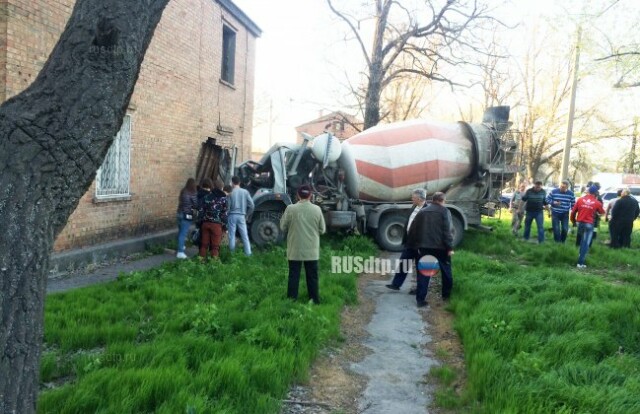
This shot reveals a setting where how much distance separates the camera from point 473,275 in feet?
26.1

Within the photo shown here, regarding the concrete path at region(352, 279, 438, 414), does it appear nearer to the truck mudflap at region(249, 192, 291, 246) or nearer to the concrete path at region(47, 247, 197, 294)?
the truck mudflap at region(249, 192, 291, 246)

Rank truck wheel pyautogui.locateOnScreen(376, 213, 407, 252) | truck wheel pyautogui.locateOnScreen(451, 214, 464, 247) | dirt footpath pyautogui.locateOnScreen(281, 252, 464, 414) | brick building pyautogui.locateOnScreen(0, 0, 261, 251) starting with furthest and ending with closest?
truck wheel pyautogui.locateOnScreen(451, 214, 464, 247), truck wheel pyautogui.locateOnScreen(376, 213, 407, 252), brick building pyautogui.locateOnScreen(0, 0, 261, 251), dirt footpath pyautogui.locateOnScreen(281, 252, 464, 414)

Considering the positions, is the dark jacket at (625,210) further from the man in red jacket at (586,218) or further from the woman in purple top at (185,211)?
the woman in purple top at (185,211)

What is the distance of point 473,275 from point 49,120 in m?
6.88

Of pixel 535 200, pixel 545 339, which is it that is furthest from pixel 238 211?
pixel 535 200

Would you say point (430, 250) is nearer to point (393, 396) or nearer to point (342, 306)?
point (342, 306)

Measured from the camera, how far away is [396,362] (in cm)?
490

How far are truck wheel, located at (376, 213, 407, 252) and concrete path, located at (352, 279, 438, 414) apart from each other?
4.18m

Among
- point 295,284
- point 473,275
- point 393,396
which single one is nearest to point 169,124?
point 295,284

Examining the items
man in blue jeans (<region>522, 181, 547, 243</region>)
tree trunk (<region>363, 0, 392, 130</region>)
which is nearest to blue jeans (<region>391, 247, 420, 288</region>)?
man in blue jeans (<region>522, 181, 547, 243</region>)

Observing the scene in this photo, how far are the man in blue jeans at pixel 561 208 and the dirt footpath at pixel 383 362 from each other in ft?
21.8

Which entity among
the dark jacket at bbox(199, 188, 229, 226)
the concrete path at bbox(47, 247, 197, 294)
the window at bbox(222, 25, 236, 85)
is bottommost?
the concrete path at bbox(47, 247, 197, 294)

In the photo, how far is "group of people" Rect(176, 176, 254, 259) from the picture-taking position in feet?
29.2

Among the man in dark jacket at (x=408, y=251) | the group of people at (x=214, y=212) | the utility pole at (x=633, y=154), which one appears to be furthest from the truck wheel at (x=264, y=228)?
the utility pole at (x=633, y=154)
